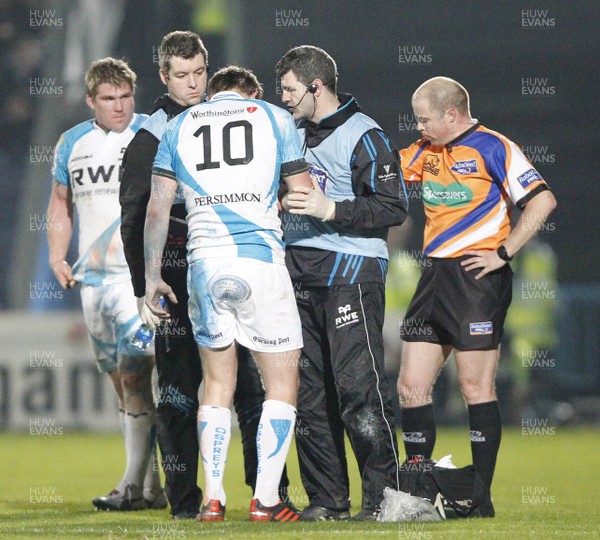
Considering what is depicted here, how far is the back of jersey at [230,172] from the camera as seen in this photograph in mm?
5430

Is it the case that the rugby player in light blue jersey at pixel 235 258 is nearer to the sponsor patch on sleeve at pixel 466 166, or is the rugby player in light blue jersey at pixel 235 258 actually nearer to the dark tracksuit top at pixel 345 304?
the dark tracksuit top at pixel 345 304

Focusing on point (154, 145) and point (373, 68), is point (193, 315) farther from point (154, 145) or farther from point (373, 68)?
point (373, 68)

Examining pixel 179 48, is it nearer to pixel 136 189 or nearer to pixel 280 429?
pixel 136 189

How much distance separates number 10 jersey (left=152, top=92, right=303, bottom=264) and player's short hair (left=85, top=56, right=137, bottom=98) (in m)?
1.51

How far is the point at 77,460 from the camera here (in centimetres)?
1014

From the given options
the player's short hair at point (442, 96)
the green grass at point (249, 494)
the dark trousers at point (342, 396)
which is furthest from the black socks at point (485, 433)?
the player's short hair at point (442, 96)

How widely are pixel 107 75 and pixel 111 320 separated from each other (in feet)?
4.40

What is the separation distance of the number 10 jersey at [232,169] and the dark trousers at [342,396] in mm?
441

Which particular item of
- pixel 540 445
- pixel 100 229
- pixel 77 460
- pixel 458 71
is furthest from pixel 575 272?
pixel 100 229

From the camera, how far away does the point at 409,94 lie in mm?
15945

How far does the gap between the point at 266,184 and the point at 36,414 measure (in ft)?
24.8

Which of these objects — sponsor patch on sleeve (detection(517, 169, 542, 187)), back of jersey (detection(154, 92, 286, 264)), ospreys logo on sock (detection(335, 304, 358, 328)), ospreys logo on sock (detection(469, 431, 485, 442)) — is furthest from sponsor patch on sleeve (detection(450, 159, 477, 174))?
ospreys logo on sock (detection(469, 431, 485, 442))

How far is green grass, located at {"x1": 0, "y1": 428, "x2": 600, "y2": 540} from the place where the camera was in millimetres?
5109

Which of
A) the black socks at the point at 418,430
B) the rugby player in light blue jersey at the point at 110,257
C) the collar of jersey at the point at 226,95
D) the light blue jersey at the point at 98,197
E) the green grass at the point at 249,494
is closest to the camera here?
the green grass at the point at 249,494
